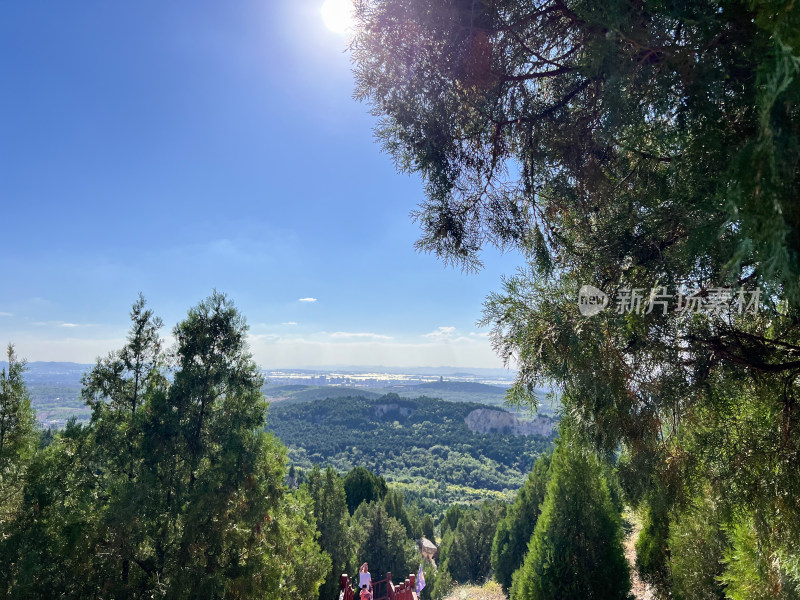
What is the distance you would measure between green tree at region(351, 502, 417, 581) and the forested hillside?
50.8 metres

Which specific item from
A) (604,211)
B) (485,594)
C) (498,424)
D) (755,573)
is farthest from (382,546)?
(498,424)

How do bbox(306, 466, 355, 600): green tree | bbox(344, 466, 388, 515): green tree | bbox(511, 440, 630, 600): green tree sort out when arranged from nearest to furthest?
bbox(511, 440, 630, 600): green tree → bbox(306, 466, 355, 600): green tree → bbox(344, 466, 388, 515): green tree

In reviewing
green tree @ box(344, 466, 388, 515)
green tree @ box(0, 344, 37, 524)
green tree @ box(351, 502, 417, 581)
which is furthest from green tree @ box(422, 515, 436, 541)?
green tree @ box(0, 344, 37, 524)

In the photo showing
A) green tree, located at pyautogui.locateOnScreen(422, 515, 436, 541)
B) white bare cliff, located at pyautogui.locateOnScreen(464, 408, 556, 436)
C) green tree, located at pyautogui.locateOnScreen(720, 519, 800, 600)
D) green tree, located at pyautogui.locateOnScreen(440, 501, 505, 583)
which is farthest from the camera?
white bare cliff, located at pyautogui.locateOnScreen(464, 408, 556, 436)

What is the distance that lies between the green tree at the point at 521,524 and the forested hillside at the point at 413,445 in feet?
175

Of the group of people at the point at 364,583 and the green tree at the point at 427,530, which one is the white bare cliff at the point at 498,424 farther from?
the group of people at the point at 364,583

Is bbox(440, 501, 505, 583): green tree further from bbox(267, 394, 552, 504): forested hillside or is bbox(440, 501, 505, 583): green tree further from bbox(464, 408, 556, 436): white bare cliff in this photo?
bbox(464, 408, 556, 436): white bare cliff

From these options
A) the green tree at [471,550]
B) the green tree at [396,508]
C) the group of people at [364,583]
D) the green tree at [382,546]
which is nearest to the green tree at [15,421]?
the group of people at [364,583]

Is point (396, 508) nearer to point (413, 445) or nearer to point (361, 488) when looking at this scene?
point (361, 488)

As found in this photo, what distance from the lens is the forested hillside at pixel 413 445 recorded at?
273ft

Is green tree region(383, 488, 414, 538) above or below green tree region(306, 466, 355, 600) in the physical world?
below

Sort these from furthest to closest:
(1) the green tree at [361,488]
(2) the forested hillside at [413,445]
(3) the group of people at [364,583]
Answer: (2) the forested hillside at [413,445]
(1) the green tree at [361,488]
(3) the group of people at [364,583]

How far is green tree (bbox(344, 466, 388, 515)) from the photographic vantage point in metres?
27.2

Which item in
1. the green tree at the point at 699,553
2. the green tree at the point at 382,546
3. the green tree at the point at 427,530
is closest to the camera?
the green tree at the point at 699,553
